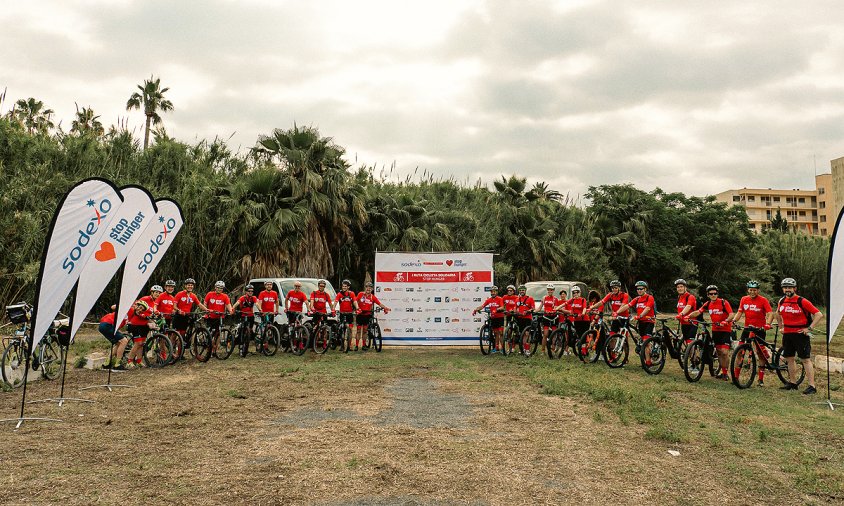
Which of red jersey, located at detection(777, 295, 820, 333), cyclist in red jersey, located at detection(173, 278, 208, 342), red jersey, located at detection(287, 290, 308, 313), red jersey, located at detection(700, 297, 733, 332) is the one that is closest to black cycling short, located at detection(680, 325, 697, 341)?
red jersey, located at detection(700, 297, 733, 332)

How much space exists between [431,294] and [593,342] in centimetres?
491

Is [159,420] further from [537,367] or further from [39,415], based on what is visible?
[537,367]

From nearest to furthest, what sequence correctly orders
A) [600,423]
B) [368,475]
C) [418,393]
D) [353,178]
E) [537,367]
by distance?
[368,475], [600,423], [418,393], [537,367], [353,178]

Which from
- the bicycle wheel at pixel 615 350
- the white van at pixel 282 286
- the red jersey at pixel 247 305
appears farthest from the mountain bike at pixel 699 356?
the red jersey at pixel 247 305

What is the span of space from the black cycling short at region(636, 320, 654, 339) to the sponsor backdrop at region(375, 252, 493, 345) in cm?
483

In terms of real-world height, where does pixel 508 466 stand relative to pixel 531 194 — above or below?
below

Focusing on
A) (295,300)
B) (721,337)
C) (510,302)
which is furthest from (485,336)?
(721,337)

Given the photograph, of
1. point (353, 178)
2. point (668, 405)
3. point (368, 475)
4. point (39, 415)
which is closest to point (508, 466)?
point (368, 475)

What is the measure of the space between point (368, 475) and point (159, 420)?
3.31 metres

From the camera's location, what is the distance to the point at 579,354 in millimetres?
12773

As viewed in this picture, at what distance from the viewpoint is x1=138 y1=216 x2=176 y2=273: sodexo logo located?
33.0 ft

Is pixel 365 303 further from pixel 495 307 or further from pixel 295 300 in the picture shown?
pixel 495 307

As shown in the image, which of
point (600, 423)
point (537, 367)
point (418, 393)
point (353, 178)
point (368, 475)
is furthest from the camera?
point (353, 178)

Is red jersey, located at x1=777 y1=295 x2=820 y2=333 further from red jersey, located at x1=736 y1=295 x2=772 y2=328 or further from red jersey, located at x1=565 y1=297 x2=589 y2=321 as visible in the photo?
red jersey, located at x1=565 y1=297 x2=589 y2=321
